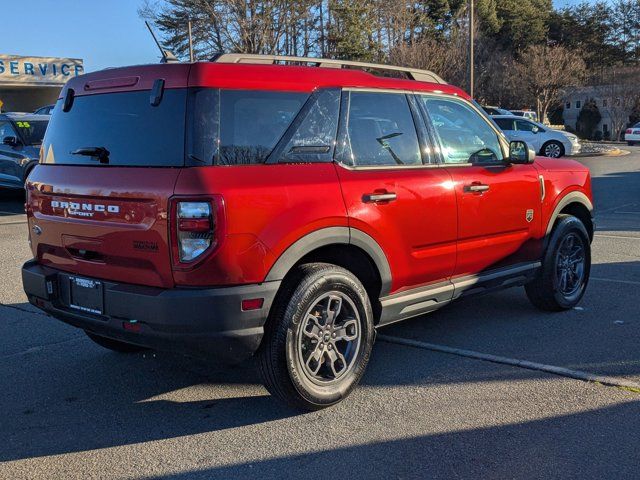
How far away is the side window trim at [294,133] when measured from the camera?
3.71 m

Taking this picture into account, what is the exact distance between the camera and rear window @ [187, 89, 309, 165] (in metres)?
3.46

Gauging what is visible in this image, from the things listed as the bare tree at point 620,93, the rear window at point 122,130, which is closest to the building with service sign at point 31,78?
the rear window at point 122,130

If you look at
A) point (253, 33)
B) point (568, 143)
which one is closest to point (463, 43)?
point (253, 33)

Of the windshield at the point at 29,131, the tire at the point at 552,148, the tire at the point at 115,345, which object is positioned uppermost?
the windshield at the point at 29,131

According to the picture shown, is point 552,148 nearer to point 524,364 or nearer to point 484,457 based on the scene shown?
point 524,364

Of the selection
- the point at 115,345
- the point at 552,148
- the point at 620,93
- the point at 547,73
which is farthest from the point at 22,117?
the point at 620,93

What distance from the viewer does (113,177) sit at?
3631mm

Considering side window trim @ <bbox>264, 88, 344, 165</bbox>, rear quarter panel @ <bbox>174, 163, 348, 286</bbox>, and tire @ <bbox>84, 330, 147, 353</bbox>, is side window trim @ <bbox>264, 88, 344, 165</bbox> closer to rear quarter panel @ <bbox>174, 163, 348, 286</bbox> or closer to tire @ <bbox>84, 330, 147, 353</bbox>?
rear quarter panel @ <bbox>174, 163, 348, 286</bbox>

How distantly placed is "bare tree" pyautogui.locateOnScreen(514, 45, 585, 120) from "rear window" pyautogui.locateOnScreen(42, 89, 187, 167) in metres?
46.9

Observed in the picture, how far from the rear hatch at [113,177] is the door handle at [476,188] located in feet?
7.24

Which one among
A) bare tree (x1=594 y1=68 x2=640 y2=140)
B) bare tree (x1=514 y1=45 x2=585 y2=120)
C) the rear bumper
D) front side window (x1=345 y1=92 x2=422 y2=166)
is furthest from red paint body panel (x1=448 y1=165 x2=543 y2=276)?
bare tree (x1=594 y1=68 x2=640 y2=140)

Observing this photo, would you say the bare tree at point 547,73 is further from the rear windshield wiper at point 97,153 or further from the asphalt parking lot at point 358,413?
the rear windshield wiper at point 97,153

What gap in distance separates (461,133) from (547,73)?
45474 millimetres

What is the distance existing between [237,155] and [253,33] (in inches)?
1255
